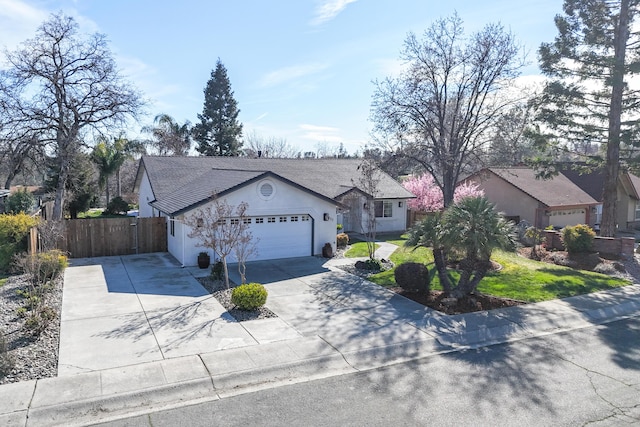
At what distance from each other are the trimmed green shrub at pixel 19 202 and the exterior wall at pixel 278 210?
54.6 ft

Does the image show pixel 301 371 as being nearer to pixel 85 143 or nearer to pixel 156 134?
pixel 85 143

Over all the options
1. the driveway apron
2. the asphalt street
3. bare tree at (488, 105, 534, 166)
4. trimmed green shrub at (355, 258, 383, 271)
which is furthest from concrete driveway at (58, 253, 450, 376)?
bare tree at (488, 105, 534, 166)

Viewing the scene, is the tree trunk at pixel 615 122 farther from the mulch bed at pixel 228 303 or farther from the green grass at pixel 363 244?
the mulch bed at pixel 228 303

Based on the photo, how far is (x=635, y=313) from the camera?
1217 cm

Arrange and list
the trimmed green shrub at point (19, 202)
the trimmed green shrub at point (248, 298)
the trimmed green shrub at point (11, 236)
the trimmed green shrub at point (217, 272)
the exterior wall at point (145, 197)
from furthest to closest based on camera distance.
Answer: the trimmed green shrub at point (19, 202), the exterior wall at point (145, 197), the trimmed green shrub at point (217, 272), the trimmed green shrub at point (11, 236), the trimmed green shrub at point (248, 298)

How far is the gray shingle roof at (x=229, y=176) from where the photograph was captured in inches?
696

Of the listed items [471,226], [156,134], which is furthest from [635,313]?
[156,134]

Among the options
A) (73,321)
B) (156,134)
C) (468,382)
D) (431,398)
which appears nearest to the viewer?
(431,398)

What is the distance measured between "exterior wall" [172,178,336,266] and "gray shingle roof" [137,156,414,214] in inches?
16.2

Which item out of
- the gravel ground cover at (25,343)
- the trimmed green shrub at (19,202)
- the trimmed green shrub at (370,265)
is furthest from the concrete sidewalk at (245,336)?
the trimmed green shrub at (19,202)

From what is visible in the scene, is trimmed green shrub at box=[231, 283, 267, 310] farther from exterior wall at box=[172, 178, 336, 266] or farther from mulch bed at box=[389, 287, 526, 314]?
exterior wall at box=[172, 178, 336, 266]

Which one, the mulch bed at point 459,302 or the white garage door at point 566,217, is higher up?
the white garage door at point 566,217

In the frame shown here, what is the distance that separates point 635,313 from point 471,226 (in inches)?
207

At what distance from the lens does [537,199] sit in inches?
1080
